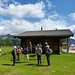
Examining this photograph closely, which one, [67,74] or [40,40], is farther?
[40,40]

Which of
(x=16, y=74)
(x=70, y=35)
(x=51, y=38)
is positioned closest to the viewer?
(x=16, y=74)

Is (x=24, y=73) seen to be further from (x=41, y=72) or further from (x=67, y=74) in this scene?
(x=67, y=74)

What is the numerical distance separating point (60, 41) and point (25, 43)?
267 inches

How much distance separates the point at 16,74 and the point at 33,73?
148 centimetres

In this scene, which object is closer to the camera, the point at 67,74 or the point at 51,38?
the point at 67,74

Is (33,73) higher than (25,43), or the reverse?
(25,43)

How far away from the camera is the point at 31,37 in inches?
1695

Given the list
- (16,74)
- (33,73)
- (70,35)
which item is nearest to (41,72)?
(33,73)

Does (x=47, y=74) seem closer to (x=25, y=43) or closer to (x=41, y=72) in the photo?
(x=41, y=72)

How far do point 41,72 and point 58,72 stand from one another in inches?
59.1

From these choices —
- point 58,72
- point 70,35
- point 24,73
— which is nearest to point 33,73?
point 24,73

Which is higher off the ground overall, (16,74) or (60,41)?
(60,41)

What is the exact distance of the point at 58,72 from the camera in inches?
809

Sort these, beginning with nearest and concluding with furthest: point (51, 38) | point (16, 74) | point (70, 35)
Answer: point (16, 74) → point (70, 35) → point (51, 38)
